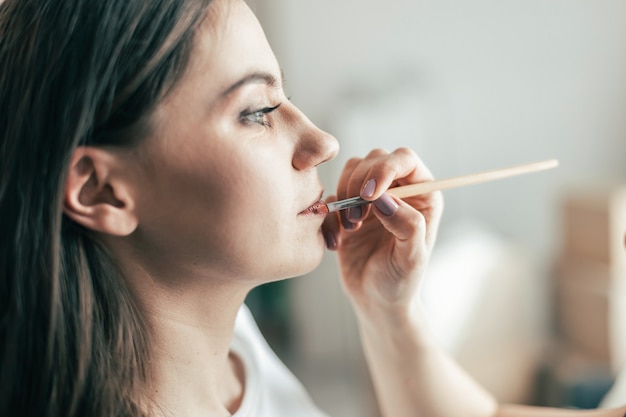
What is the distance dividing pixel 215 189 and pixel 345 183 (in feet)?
0.65

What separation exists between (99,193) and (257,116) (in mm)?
165

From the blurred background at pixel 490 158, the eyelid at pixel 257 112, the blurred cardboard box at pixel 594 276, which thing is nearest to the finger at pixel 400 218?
the eyelid at pixel 257 112

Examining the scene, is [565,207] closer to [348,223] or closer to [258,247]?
[348,223]

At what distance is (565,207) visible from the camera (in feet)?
6.98

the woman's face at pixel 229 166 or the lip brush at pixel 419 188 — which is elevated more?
the woman's face at pixel 229 166

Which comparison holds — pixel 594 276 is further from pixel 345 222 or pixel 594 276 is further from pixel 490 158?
pixel 345 222

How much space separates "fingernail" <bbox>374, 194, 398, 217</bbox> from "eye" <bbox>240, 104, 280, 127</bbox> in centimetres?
14

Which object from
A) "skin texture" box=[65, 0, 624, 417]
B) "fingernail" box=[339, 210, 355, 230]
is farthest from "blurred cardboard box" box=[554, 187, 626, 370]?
"fingernail" box=[339, 210, 355, 230]

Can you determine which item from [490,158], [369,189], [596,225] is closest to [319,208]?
[369,189]

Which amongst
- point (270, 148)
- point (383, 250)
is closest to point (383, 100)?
point (383, 250)

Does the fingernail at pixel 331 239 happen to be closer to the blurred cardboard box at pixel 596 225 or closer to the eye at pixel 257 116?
the eye at pixel 257 116

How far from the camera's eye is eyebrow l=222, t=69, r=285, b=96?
62 centimetres

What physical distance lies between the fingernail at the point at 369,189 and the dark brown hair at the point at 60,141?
0.22 m

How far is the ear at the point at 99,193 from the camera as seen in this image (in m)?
0.60
